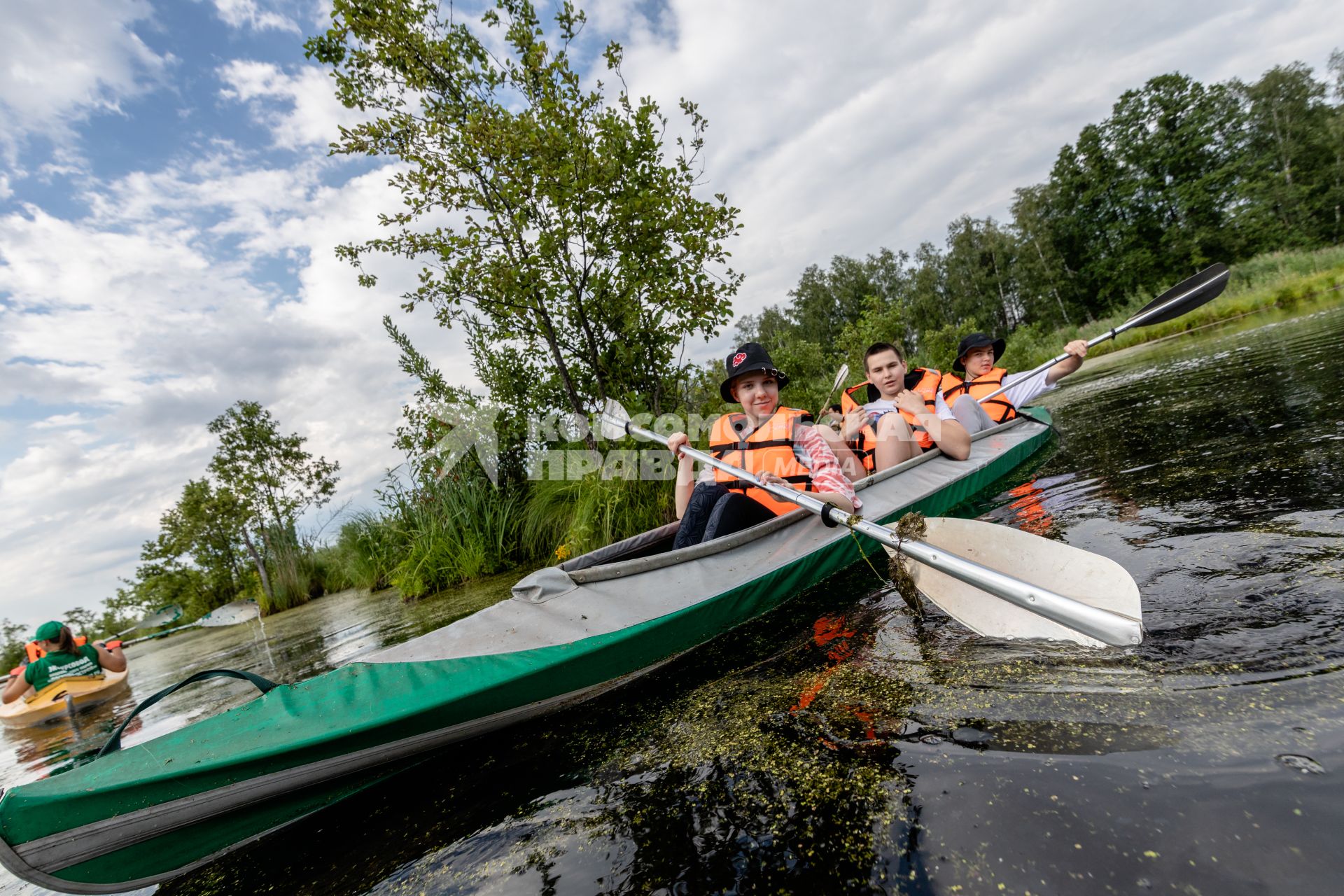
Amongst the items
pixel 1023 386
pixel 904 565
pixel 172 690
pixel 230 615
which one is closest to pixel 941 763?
pixel 904 565

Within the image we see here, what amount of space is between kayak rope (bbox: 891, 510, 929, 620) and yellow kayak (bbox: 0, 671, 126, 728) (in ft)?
26.4

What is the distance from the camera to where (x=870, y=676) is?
2137mm

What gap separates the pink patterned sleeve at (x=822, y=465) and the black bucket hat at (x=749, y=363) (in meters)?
0.41

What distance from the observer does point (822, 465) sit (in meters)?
3.40

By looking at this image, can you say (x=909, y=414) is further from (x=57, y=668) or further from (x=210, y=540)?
(x=210, y=540)

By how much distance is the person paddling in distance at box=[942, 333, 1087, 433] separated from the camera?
233 inches

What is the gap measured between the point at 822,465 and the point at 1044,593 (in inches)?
62.5

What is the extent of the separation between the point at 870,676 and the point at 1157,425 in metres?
5.26

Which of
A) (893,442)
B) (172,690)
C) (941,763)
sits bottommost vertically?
(941,763)

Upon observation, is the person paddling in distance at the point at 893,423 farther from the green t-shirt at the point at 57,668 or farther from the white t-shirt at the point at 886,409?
the green t-shirt at the point at 57,668

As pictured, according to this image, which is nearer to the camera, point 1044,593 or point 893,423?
point 1044,593

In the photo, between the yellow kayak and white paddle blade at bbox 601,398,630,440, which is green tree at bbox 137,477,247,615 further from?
white paddle blade at bbox 601,398,630,440

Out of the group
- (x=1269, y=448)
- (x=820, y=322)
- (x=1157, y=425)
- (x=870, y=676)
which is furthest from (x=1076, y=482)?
(x=820, y=322)

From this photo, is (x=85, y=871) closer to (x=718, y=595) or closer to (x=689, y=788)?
(x=689, y=788)
